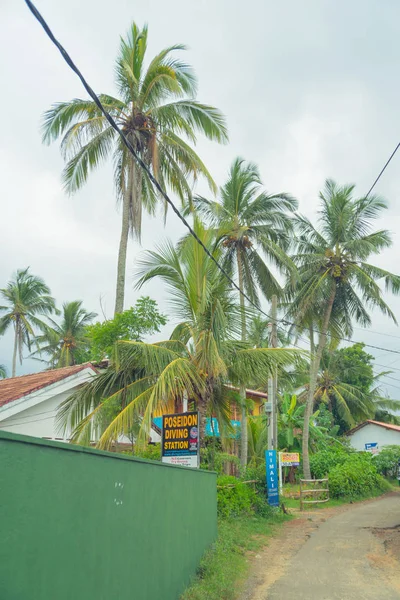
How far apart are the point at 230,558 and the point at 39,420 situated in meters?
6.44

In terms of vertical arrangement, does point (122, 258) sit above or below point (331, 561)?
above

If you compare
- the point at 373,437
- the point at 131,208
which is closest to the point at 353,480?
the point at 373,437

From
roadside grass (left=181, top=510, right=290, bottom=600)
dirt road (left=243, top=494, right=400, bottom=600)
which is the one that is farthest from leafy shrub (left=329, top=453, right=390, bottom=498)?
roadside grass (left=181, top=510, right=290, bottom=600)

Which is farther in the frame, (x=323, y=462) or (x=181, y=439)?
(x=323, y=462)

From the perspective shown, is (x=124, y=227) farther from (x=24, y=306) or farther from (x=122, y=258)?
(x=24, y=306)

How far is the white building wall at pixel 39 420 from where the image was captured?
13.6 metres

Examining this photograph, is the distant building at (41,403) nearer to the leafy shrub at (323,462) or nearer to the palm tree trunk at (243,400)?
the palm tree trunk at (243,400)

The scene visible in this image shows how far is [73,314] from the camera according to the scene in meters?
43.7

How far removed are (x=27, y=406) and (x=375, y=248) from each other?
1698 centimetres

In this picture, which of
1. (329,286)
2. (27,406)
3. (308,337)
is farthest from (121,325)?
(308,337)

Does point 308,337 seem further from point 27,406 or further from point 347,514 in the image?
point 27,406

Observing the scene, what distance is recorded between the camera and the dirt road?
26.8ft

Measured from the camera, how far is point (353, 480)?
78.3 ft

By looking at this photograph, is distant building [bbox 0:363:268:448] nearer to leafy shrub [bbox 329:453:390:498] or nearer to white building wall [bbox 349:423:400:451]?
leafy shrub [bbox 329:453:390:498]
